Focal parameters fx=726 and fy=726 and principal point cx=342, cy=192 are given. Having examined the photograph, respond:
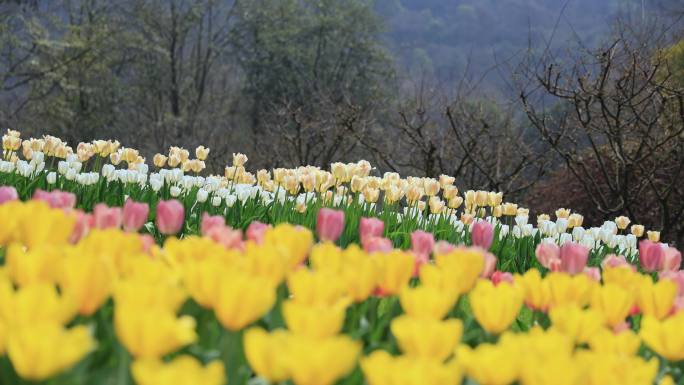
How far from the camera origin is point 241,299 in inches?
36.8

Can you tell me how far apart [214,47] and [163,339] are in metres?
29.5

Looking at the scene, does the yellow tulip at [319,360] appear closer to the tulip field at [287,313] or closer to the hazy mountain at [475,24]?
the tulip field at [287,313]

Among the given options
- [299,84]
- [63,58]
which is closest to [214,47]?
[299,84]

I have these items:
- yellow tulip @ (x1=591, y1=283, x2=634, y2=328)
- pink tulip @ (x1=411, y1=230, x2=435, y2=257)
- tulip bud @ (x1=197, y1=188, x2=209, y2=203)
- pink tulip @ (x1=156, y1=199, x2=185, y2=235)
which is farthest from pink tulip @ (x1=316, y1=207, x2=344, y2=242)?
tulip bud @ (x1=197, y1=188, x2=209, y2=203)

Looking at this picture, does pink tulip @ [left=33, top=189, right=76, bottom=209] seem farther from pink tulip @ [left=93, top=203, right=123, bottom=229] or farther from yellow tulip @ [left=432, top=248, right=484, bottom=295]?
yellow tulip @ [left=432, top=248, right=484, bottom=295]

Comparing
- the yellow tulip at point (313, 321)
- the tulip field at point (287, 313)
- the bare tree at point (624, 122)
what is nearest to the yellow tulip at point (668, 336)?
the tulip field at point (287, 313)

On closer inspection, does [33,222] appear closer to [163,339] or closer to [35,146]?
[163,339]

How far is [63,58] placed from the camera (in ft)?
76.7

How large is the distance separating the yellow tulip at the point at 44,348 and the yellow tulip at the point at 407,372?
0.31 metres

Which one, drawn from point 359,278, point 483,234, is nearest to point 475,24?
point 483,234

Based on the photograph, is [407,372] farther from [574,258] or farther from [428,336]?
[574,258]

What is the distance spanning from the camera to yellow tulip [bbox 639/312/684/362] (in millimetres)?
1166

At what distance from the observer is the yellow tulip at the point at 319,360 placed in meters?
0.78

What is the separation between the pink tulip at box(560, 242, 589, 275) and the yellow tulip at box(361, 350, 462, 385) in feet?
3.65
